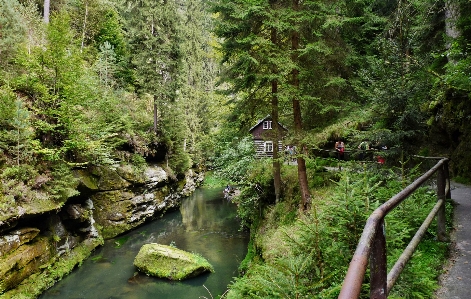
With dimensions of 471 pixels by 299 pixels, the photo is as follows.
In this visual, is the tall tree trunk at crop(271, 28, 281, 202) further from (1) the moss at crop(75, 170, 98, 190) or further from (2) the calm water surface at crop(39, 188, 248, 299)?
(1) the moss at crop(75, 170, 98, 190)

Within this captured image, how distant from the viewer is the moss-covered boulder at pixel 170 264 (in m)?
13.2

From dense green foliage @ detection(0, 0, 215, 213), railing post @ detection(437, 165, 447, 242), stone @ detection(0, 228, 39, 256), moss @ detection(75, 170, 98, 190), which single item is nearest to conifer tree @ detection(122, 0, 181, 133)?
dense green foliage @ detection(0, 0, 215, 213)

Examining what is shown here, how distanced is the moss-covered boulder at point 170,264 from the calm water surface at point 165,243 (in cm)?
29

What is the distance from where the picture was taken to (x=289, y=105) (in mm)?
13547

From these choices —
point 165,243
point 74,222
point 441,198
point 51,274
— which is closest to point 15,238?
point 51,274

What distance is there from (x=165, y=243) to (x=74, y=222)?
510 centimetres

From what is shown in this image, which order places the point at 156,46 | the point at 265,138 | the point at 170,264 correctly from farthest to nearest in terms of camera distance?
the point at 156,46
the point at 170,264
the point at 265,138

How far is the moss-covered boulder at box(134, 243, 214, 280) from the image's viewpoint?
1316 centimetres

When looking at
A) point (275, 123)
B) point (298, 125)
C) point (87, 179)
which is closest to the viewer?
point (298, 125)

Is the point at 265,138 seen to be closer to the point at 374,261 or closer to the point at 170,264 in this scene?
the point at 170,264

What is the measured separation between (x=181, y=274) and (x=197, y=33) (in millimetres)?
47078

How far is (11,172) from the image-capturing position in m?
12.0

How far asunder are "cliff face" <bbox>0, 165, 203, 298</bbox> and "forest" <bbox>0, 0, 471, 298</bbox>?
89 cm

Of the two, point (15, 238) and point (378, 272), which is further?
point (15, 238)
